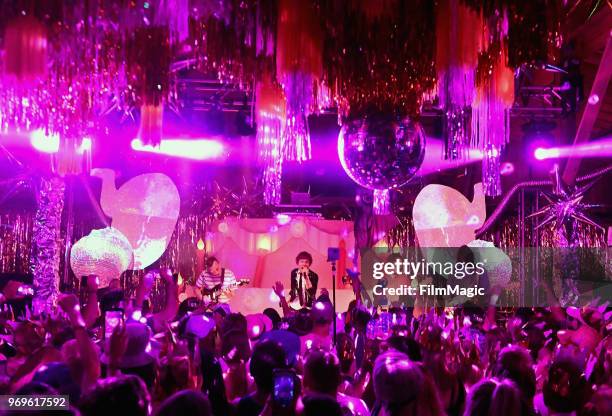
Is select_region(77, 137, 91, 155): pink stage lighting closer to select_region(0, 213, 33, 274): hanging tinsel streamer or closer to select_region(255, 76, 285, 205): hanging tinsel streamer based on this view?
select_region(255, 76, 285, 205): hanging tinsel streamer

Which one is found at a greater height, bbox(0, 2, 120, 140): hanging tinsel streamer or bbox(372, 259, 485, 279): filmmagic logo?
bbox(0, 2, 120, 140): hanging tinsel streamer

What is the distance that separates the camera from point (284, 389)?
77.6 inches

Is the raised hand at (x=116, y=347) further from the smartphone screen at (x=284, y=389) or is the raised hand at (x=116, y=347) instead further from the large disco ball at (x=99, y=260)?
the large disco ball at (x=99, y=260)

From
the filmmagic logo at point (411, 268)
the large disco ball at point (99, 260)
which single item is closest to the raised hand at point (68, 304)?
the large disco ball at point (99, 260)

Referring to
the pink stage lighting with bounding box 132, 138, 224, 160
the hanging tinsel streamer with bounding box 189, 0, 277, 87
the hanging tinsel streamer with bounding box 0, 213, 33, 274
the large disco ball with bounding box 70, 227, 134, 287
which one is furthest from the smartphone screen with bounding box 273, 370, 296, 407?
the hanging tinsel streamer with bounding box 0, 213, 33, 274

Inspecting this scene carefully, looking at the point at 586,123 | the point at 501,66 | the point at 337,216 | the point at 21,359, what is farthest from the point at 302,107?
the point at 337,216

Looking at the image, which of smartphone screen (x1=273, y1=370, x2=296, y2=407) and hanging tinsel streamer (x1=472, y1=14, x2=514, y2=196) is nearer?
smartphone screen (x1=273, y1=370, x2=296, y2=407)

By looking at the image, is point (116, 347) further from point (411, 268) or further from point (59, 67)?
point (411, 268)

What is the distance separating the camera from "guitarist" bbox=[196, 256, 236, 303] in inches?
412

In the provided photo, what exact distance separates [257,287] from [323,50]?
9029 mm

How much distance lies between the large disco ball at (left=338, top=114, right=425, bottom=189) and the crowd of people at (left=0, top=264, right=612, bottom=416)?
2.33ft

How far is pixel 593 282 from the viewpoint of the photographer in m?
9.85

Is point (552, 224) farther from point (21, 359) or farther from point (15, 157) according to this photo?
point (21, 359)

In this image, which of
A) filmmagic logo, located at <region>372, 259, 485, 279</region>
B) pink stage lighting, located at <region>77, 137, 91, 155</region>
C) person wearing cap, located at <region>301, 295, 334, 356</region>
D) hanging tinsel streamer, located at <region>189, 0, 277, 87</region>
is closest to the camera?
hanging tinsel streamer, located at <region>189, 0, 277, 87</region>
